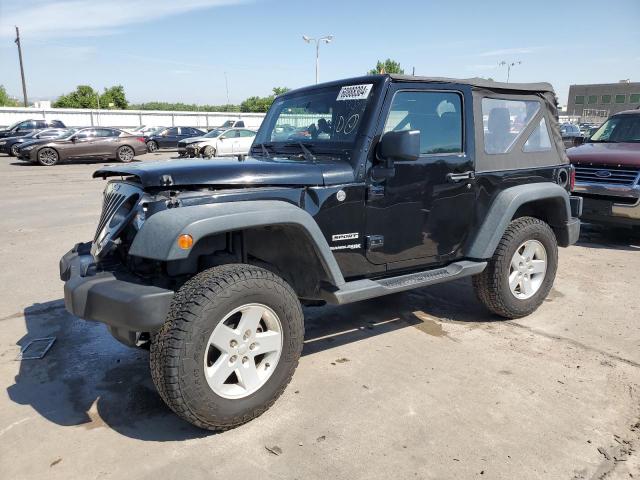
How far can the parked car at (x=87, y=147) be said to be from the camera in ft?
62.8

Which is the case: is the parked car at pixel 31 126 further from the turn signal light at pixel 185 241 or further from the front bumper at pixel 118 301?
the turn signal light at pixel 185 241

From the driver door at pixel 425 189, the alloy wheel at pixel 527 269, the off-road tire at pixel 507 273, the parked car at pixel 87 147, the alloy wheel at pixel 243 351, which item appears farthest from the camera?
the parked car at pixel 87 147

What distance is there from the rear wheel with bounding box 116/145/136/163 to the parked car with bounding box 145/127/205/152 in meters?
5.00

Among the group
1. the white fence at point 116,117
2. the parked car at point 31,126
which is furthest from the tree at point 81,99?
the parked car at point 31,126

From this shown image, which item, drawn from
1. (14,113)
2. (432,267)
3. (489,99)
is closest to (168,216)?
(432,267)

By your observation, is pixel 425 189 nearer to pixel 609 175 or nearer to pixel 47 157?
pixel 609 175

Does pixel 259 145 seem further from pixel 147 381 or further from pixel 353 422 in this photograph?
pixel 353 422

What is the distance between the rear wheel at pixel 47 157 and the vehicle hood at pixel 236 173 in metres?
18.3

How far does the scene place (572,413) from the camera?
9.85ft

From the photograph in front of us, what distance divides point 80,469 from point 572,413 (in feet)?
8.93

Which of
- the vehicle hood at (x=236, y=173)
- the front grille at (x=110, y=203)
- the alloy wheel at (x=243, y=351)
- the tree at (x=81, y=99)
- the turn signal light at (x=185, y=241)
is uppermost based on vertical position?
the tree at (x=81, y=99)

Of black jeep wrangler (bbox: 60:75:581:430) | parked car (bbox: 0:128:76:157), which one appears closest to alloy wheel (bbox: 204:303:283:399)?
black jeep wrangler (bbox: 60:75:581:430)

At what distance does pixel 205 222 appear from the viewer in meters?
2.61

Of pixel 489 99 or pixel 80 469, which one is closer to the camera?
pixel 80 469
